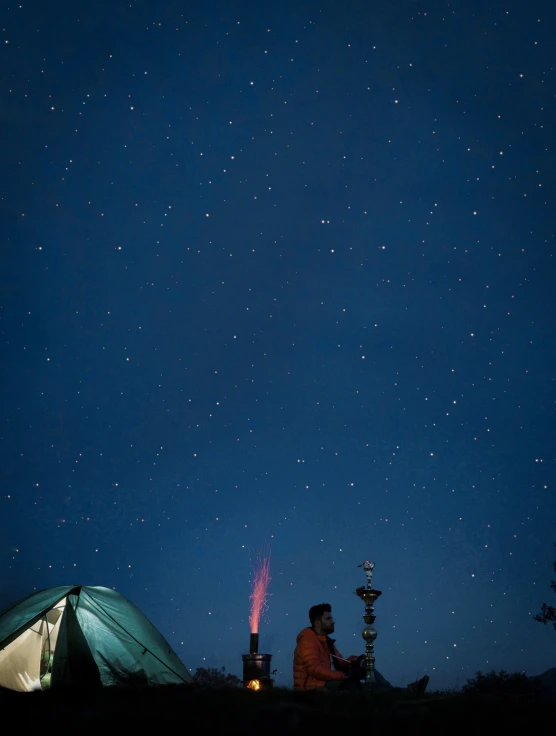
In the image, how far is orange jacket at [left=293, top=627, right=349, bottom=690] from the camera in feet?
18.3

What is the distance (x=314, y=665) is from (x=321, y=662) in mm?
126

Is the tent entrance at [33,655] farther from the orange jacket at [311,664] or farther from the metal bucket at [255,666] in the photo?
the orange jacket at [311,664]

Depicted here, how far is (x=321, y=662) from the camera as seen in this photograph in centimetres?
574

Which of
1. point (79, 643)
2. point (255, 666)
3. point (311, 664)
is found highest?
point (79, 643)

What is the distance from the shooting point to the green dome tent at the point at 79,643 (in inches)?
273

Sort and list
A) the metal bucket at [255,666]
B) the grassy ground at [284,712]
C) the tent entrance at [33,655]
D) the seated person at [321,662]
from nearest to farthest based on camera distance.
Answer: the grassy ground at [284,712], the seated person at [321,662], the metal bucket at [255,666], the tent entrance at [33,655]

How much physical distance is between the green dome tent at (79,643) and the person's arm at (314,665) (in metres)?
2.15

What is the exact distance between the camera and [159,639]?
27.4 feet

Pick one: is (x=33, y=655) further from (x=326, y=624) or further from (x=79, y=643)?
(x=326, y=624)

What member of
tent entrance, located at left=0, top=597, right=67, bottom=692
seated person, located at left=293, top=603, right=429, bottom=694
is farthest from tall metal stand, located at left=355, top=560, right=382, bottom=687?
tent entrance, located at left=0, top=597, right=67, bottom=692

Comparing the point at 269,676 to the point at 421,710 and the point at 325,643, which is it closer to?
the point at 325,643

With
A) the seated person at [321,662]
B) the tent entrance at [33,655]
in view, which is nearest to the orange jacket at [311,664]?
the seated person at [321,662]

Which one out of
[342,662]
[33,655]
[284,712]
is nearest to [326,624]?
[342,662]

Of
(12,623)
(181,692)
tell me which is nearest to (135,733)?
(181,692)
